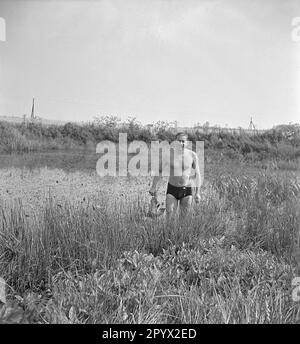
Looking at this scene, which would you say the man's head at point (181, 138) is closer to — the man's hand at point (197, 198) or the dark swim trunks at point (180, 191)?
the dark swim trunks at point (180, 191)

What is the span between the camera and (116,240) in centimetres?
293

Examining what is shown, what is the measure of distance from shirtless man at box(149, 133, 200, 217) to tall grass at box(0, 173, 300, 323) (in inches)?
8.6

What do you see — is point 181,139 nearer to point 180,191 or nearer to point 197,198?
point 180,191

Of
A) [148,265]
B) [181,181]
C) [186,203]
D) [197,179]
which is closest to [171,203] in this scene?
[186,203]

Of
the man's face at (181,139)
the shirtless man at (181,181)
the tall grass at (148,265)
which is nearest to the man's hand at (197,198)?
the shirtless man at (181,181)

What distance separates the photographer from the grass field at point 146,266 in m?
1.87

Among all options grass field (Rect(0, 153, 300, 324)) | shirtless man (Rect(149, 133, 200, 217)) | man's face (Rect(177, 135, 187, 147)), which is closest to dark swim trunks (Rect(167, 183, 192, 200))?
shirtless man (Rect(149, 133, 200, 217))

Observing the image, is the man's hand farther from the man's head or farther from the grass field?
the man's head

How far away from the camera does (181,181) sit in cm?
402

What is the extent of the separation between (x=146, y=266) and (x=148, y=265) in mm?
57

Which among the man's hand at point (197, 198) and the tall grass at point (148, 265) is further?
the man's hand at point (197, 198)

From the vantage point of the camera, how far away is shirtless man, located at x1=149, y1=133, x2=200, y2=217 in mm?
3955
